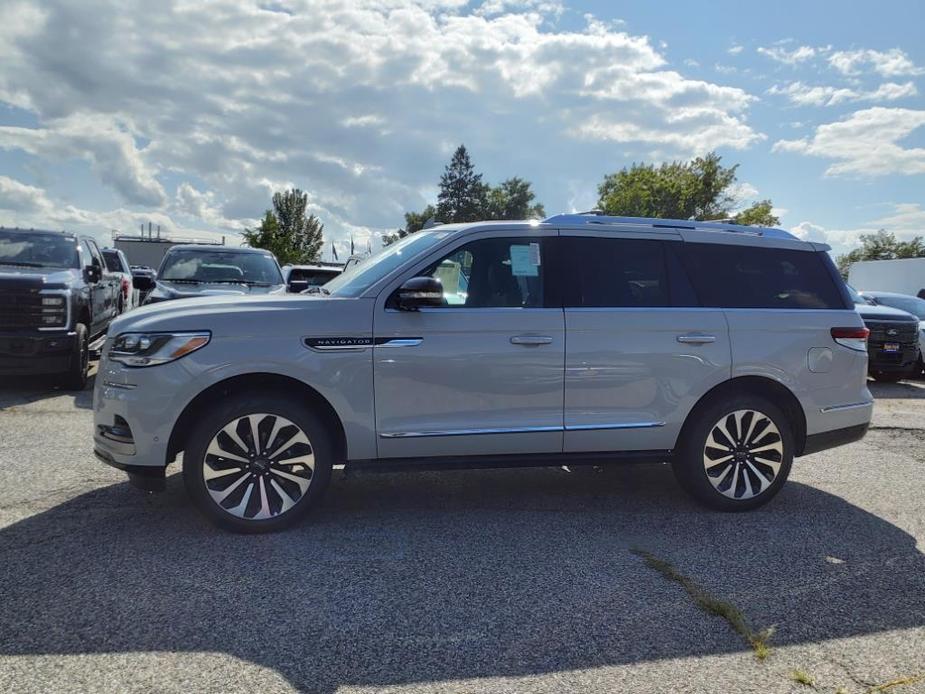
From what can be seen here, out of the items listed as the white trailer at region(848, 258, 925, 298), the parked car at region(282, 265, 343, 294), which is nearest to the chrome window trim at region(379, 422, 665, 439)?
the parked car at region(282, 265, 343, 294)

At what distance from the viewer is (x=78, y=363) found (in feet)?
30.3

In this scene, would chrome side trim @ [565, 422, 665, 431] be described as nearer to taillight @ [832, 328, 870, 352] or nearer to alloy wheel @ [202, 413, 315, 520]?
taillight @ [832, 328, 870, 352]

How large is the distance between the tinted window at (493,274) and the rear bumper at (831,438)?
2.23 m

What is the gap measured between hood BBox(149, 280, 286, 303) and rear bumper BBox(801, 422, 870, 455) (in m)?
6.47

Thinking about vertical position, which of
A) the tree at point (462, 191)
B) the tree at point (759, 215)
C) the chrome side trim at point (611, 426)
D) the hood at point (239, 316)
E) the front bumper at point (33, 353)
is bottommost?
the chrome side trim at point (611, 426)

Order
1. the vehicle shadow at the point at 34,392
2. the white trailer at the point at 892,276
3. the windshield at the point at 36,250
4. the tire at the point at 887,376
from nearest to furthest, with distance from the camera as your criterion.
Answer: the vehicle shadow at the point at 34,392 < the windshield at the point at 36,250 < the tire at the point at 887,376 < the white trailer at the point at 892,276

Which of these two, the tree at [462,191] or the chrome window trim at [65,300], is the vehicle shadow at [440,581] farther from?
the tree at [462,191]

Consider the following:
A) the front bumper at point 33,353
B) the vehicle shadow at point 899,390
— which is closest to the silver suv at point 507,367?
the front bumper at point 33,353

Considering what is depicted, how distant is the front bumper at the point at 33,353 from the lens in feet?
28.2

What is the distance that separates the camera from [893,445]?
7.62m

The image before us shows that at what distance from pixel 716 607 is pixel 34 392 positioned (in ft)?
28.8

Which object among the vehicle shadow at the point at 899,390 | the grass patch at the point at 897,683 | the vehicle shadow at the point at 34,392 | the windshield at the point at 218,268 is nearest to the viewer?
the grass patch at the point at 897,683

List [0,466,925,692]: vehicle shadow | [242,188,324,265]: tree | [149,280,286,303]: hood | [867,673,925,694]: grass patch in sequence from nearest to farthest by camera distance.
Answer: [867,673,925,694]: grass patch → [0,466,925,692]: vehicle shadow → [149,280,286,303]: hood → [242,188,324,265]: tree

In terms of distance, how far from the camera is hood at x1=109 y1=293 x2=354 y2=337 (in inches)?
169
